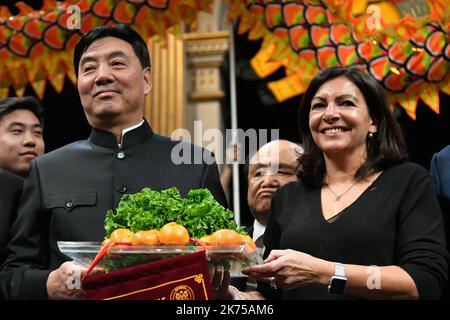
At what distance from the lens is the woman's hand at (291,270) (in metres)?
1.55

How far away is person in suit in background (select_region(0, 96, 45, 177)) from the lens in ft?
8.39

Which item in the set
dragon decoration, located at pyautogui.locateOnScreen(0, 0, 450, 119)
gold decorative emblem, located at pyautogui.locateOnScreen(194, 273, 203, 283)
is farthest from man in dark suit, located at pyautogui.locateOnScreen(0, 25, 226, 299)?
dragon decoration, located at pyautogui.locateOnScreen(0, 0, 450, 119)

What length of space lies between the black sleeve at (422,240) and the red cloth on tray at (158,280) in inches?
19.3

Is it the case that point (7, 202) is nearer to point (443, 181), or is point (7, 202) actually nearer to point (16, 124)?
point (16, 124)

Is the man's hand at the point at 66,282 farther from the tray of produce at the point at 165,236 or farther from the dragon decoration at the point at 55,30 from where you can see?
the dragon decoration at the point at 55,30

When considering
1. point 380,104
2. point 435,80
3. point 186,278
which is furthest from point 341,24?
point 186,278

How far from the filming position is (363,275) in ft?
5.26

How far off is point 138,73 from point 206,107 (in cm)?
225

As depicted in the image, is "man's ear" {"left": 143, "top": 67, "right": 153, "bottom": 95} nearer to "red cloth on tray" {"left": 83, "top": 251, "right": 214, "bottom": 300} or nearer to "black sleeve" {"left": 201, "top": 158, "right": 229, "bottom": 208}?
"black sleeve" {"left": 201, "top": 158, "right": 229, "bottom": 208}

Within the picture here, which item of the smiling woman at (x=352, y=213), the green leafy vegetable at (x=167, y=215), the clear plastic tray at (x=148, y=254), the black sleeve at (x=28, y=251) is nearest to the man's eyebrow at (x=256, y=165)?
the smiling woman at (x=352, y=213)

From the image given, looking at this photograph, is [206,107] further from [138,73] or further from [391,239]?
[391,239]

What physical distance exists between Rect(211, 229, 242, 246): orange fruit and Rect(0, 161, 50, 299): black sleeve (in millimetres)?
453

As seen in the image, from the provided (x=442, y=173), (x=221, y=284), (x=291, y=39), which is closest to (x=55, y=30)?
(x=291, y=39)

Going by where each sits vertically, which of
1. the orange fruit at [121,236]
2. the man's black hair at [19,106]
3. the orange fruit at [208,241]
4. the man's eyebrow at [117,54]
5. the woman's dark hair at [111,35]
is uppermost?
the woman's dark hair at [111,35]
